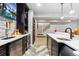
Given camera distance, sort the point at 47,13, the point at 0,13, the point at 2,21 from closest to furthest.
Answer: the point at 0,13 < the point at 2,21 < the point at 47,13

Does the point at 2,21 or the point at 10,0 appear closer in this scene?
the point at 10,0

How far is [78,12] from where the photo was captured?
8.25 meters

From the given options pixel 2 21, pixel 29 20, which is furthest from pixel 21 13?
pixel 2 21

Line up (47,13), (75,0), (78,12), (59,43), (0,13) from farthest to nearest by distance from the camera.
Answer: (78,12)
(47,13)
(0,13)
(59,43)
(75,0)

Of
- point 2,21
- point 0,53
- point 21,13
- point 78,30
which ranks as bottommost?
point 0,53

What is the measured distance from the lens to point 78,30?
11.6ft

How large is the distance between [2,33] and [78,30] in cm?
205

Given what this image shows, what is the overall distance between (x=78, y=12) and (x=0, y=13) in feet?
19.5

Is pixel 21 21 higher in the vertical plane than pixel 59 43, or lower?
Answer: higher

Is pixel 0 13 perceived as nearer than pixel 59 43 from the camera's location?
No

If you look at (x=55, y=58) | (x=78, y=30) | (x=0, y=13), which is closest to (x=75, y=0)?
(x=55, y=58)

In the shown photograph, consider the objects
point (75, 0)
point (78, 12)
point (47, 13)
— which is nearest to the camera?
point (75, 0)

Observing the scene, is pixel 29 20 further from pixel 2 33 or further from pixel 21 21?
pixel 2 33

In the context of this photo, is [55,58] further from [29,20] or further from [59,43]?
[29,20]
